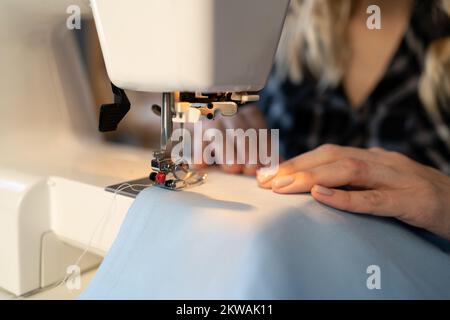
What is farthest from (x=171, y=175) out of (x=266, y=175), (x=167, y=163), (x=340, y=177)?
(x=340, y=177)

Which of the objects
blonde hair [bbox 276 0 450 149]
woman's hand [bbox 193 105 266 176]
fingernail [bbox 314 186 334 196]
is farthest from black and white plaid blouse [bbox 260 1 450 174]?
fingernail [bbox 314 186 334 196]

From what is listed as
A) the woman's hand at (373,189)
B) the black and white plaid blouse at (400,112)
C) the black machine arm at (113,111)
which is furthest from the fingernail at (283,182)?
the black and white plaid blouse at (400,112)

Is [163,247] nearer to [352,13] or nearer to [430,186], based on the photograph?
[430,186]

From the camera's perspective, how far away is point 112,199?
63 centimetres

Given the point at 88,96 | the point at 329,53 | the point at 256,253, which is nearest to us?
the point at 256,253

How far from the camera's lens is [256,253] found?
1.55 ft

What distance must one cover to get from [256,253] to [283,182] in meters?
0.16

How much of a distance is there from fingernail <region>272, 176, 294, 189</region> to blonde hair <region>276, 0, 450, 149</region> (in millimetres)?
864

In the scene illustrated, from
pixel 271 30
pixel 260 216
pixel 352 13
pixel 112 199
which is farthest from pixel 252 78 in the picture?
pixel 352 13

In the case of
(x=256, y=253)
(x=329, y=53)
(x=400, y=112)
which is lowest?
(x=256, y=253)

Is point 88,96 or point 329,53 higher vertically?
point 329,53

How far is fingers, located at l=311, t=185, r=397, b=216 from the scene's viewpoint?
0.58 m

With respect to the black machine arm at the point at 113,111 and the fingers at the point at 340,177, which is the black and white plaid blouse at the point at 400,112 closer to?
the fingers at the point at 340,177

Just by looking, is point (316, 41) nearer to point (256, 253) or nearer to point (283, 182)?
point (283, 182)
